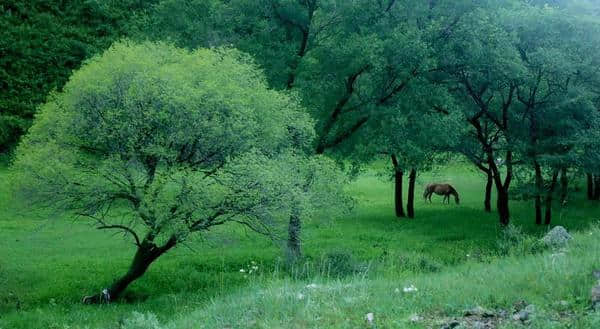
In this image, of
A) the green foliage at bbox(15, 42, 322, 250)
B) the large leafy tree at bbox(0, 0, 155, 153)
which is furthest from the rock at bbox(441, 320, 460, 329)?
the large leafy tree at bbox(0, 0, 155, 153)

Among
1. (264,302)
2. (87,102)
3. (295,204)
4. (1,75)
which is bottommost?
(264,302)

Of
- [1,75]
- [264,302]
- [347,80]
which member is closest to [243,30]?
[347,80]

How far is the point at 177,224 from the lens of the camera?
15.1 metres

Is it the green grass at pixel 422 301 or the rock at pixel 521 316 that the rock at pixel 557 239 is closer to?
the green grass at pixel 422 301

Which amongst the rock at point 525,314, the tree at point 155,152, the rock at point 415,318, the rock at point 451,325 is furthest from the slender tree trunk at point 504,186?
the rock at point 451,325

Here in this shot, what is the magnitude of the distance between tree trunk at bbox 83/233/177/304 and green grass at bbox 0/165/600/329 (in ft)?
1.79

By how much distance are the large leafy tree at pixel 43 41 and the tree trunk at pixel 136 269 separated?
124ft

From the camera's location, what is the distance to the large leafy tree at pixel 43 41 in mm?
52875

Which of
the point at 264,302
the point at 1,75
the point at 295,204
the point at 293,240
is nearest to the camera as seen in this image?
the point at 264,302

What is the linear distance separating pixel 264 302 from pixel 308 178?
9.23 metres

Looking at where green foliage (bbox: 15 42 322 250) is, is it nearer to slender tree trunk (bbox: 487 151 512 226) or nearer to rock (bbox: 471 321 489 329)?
rock (bbox: 471 321 489 329)

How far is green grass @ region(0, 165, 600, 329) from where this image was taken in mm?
14797

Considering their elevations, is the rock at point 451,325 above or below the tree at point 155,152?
below

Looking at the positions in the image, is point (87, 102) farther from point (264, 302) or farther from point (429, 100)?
point (429, 100)
